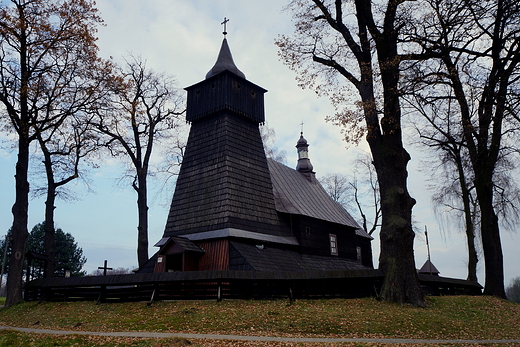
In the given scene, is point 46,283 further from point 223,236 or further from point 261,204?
point 261,204

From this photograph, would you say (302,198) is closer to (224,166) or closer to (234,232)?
(224,166)

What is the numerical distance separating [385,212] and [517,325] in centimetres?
513

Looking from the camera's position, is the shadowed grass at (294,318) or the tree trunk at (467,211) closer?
the shadowed grass at (294,318)

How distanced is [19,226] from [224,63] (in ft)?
45.9

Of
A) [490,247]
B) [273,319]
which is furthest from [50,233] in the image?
[490,247]

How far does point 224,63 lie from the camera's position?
83.6 ft

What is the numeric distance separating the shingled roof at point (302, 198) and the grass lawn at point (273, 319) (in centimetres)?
1001

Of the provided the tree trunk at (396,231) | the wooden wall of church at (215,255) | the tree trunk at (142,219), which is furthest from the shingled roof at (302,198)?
the tree trunk at (396,231)

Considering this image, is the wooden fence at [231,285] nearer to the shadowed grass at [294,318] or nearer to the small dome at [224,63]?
the shadowed grass at [294,318]

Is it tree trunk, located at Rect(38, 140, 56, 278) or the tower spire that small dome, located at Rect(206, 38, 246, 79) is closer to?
the tower spire

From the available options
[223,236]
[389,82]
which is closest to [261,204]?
[223,236]

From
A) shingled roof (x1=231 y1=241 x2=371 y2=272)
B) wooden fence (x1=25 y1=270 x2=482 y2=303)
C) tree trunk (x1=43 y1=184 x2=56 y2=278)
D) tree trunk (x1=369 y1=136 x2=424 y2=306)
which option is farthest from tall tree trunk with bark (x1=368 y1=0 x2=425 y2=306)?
tree trunk (x1=43 y1=184 x2=56 y2=278)

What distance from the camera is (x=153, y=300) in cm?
1520

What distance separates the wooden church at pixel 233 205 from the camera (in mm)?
20453
